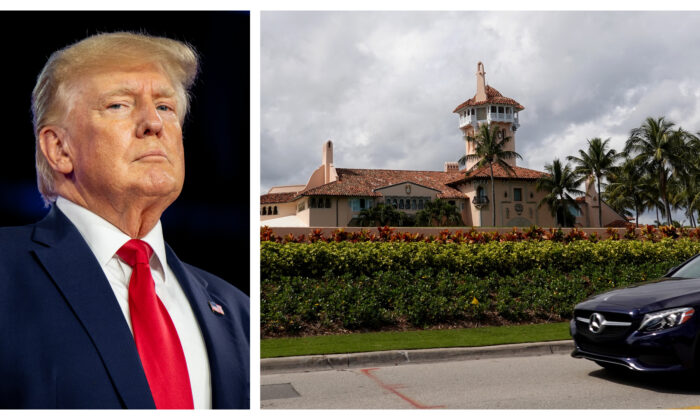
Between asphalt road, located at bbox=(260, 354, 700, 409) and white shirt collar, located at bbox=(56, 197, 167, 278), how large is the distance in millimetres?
3460

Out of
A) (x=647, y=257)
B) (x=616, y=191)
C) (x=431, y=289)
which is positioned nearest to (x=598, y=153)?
(x=616, y=191)

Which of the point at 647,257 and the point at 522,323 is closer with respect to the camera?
the point at 522,323

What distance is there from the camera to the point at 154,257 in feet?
11.5

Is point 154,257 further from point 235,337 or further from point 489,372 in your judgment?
point 489,372

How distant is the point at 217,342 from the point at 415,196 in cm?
4830

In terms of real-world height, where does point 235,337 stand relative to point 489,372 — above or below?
above

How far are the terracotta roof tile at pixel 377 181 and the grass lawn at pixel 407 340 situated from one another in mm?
39157

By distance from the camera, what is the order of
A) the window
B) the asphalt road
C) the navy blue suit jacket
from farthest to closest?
the window → the asphalt road → the navy blue suit jacket

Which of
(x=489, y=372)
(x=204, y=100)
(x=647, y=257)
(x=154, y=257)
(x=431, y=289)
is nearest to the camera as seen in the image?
(x=154, y=257)

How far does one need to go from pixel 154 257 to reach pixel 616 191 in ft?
194

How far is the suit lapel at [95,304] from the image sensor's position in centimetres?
304

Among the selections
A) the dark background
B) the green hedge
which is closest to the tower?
the green hedge

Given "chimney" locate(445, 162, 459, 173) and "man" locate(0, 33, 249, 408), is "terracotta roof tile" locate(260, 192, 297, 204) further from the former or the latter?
"man" locate(0, 33, 249, 408)

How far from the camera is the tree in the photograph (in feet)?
159
